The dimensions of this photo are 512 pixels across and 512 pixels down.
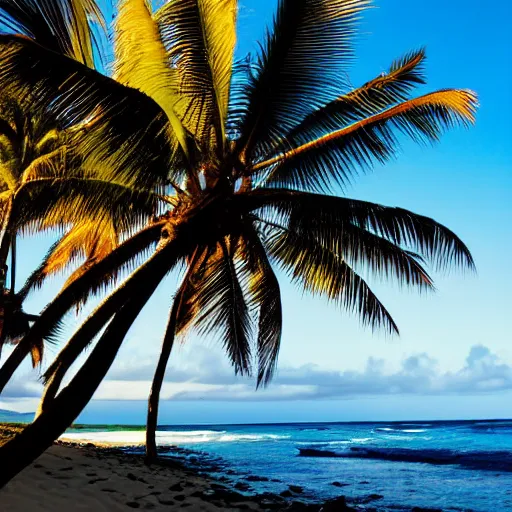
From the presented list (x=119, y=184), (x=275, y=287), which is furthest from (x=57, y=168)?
(x=275, y=287)

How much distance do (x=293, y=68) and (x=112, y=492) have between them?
20.9ft

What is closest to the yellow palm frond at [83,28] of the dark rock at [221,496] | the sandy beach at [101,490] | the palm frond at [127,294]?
the palm frond at [127,294]

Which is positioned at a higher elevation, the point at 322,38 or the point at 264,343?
the point at 322,38

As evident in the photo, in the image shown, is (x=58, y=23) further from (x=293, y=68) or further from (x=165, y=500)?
(x=165, y=500)

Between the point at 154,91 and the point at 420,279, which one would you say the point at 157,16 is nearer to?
the point at 154,91

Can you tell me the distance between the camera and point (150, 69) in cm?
784

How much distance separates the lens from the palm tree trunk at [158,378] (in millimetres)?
10641

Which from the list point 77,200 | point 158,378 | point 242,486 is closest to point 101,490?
point 158,378

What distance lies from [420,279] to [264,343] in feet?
11.3

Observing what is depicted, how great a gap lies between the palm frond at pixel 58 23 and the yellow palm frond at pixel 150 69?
70 centimetres

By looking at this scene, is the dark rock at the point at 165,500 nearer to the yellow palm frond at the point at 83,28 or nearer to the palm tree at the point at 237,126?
the palm tree at the point at 237,126

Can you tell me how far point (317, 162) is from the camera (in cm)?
883

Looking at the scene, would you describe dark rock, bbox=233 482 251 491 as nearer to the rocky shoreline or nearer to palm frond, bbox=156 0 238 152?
the rocky shoreline

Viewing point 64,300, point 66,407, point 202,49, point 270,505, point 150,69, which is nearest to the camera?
point 66,407
